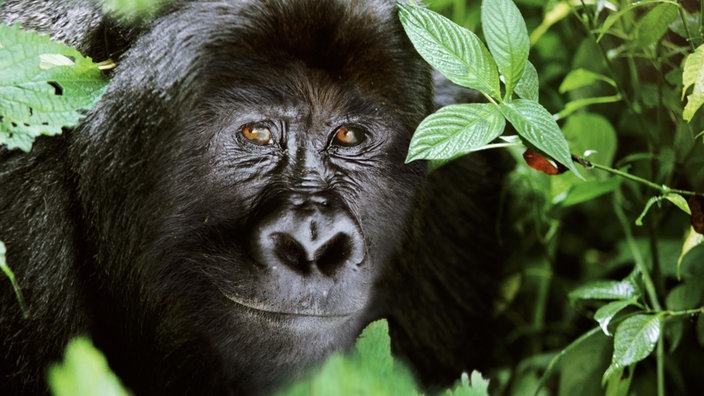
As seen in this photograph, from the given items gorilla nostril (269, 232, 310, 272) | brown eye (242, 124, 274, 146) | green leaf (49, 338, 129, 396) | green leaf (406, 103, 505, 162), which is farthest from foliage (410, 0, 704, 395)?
green leaf (49, 338, 129, 396)

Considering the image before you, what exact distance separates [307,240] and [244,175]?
38 cm

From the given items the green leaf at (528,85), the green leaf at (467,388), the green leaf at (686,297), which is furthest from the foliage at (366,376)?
the green leaf at (686,297)

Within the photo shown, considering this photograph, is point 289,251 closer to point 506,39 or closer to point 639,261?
point 506,39

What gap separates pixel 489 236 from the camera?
11.7ft

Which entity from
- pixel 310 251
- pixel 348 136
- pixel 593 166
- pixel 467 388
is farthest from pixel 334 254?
pixel 467 388

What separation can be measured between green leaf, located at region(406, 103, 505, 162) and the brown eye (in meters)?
0.68

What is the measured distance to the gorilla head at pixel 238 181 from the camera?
230cm

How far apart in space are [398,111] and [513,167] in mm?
1115

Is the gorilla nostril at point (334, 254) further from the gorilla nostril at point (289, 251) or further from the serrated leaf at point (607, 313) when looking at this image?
the serrated leaf at point (607, 313)

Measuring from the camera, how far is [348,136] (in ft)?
8.65

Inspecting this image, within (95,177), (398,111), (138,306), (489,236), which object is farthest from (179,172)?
(489,236)

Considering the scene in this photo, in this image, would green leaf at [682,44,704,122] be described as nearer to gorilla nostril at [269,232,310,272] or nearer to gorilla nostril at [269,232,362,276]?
gorilla nostril at [269,232,362,276]

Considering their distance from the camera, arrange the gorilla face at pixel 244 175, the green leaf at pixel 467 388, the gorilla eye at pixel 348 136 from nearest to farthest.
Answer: the green leaf at pixel 467 388, the gorilla face at pixel 244 175, the gorilla eye at pixel 348 136

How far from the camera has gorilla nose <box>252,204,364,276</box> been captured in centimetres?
222
